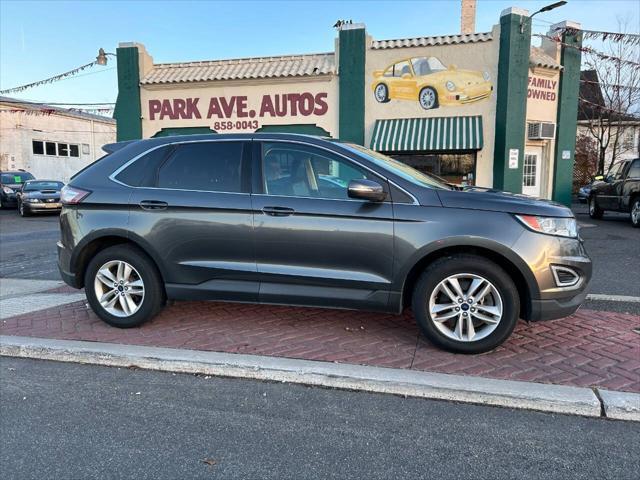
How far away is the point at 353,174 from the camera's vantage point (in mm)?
4031

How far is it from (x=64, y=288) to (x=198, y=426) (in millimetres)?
4426

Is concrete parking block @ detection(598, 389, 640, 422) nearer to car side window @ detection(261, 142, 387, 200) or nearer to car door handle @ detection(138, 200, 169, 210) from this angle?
car side window @ detection(261, 142, 387, 200)

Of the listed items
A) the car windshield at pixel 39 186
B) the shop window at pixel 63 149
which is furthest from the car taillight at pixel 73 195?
the shop window at pixel 63 149

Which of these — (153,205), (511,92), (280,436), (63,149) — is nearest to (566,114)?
(511,92)

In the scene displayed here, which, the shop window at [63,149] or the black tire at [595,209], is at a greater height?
the shop window at [63,149]

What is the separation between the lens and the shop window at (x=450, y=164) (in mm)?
14484

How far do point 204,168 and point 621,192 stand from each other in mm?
12991

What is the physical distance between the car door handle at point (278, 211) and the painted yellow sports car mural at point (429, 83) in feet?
37.5

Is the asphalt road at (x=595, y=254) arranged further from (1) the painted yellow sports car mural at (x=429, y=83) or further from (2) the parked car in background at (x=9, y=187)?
(2) the parked car in background at (x=9, y=187)

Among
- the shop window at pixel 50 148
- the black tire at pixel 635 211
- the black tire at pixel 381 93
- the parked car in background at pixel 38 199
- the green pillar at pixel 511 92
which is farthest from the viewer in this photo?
the shop window at pixel 50 148

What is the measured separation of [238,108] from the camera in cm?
1559

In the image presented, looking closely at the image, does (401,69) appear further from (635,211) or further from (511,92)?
(635,211)

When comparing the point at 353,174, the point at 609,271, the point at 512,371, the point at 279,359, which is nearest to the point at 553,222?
the point at 512,371

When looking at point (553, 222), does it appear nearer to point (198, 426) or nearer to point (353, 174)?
point (353, 174)
